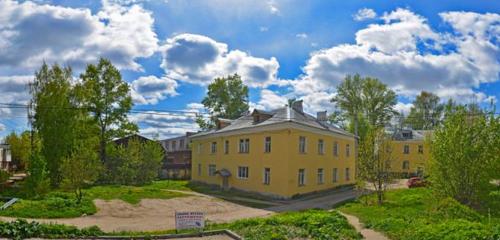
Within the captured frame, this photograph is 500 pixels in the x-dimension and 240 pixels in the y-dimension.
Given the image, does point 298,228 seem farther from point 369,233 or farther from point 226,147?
point 226,147

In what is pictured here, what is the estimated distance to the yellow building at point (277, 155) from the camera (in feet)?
98.1

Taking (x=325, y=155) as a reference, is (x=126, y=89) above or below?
above

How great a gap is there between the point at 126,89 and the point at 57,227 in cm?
3088

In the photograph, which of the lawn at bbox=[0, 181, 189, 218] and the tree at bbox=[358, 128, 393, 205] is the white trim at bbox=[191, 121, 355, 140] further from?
the lawn at bbox=[0, 181, 189, 218]

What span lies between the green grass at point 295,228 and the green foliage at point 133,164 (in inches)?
1013

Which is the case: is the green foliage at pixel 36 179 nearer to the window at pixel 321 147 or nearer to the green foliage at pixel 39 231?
the green foliage at pixel 39 231

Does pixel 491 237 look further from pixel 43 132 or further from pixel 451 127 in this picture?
pixel 43 132

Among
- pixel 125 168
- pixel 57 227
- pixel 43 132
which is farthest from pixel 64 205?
pixel 125 168

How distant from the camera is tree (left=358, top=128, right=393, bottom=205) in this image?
82.0ft

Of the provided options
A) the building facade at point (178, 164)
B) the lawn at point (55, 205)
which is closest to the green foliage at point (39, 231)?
the lawn at point (55, 205)

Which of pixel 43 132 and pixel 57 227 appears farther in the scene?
pixel 43 132

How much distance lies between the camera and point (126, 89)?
43688 mm

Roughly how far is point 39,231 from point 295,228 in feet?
28.9

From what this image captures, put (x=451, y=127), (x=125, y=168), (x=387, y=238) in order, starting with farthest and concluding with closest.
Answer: (x=125, y=168) → (x=451, y=127) → (x=387, y=238)
